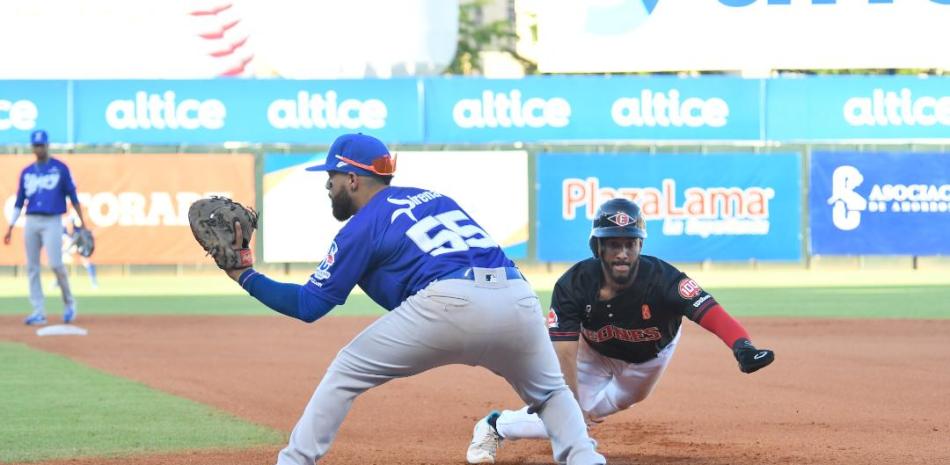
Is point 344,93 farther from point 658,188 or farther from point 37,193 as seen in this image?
point 37,193

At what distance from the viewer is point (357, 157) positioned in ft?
18.8

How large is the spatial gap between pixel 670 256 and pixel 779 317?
930cm

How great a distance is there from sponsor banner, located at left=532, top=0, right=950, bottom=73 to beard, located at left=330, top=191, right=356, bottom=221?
22687 mm

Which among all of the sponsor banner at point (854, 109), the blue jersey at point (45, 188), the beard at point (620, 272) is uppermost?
the sponsor banner at point (854, 109)

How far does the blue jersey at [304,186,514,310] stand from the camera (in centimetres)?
552

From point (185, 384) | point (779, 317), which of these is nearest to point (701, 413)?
point (185, 384)

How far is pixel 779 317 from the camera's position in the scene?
55.0ft

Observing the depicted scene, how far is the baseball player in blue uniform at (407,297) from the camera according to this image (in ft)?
18.1

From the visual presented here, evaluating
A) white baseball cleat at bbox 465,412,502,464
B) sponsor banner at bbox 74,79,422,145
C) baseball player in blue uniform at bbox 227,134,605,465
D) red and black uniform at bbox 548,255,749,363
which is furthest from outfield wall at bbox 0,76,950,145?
baseball player in blue uniform at bbox 227,134,605,465

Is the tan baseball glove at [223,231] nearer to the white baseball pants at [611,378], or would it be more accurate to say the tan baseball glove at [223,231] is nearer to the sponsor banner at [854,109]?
the white baseball pants at [611,378]

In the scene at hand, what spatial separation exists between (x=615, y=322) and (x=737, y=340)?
2.51 feet

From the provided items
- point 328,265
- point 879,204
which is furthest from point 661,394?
point 879,204

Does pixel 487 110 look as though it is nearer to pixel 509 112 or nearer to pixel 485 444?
pixel 509 112

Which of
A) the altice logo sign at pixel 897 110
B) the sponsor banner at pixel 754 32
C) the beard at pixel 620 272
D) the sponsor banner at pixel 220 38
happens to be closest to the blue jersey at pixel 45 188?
the beard at pixel 620 272
